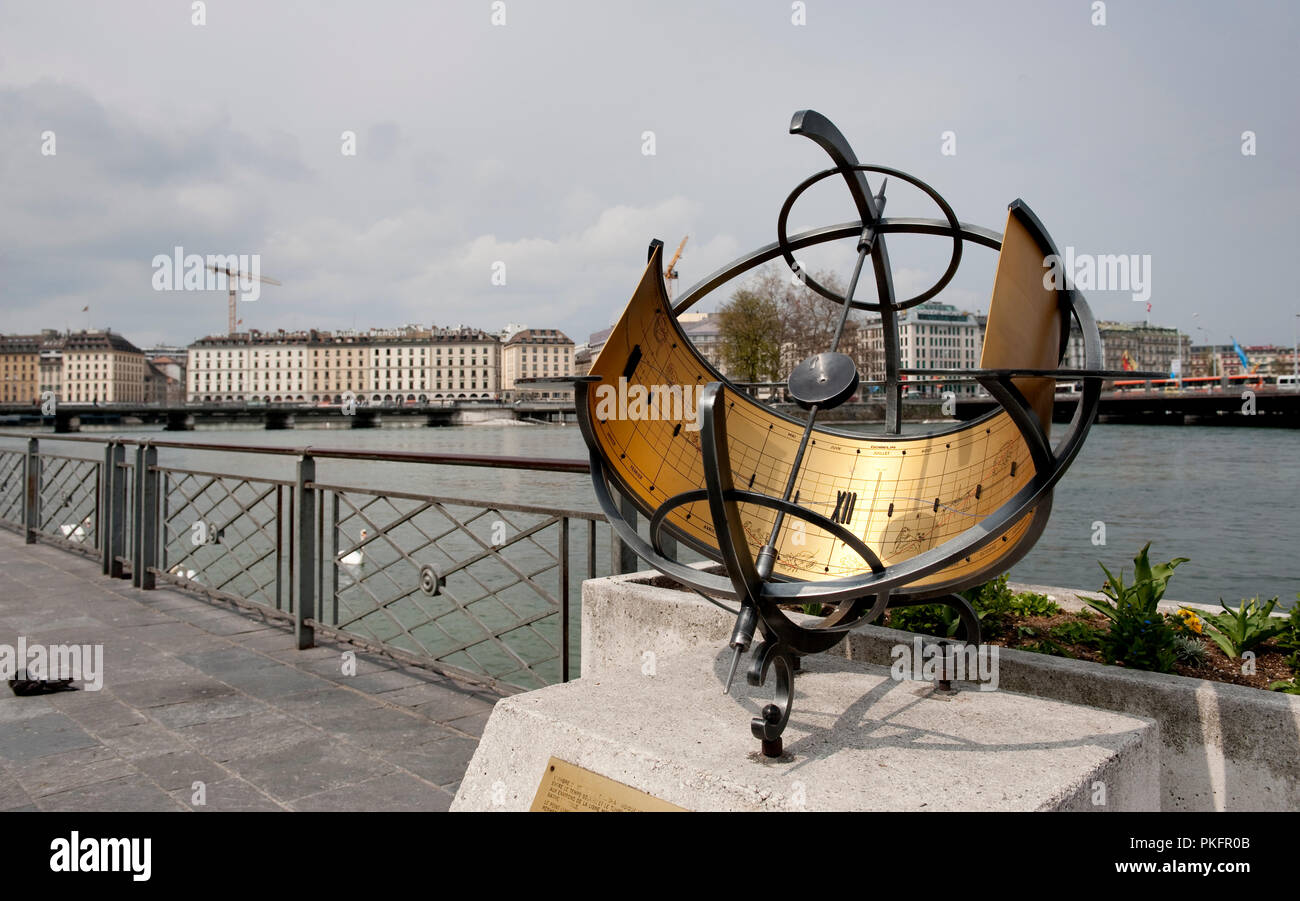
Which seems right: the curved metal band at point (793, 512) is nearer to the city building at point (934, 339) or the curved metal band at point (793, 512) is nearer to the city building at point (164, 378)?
the city building at point (934, 339)

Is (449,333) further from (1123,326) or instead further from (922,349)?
(1123,326)

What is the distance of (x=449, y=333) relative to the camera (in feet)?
414

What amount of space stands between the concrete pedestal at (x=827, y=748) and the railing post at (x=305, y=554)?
2.74 m

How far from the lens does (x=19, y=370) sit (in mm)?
121562

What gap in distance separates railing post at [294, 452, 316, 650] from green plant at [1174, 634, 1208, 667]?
417cm

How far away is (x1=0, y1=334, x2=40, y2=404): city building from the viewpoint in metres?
121

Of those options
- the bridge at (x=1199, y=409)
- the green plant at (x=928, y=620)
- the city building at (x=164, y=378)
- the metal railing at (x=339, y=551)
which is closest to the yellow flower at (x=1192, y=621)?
the green plant at (x=928, y=620)

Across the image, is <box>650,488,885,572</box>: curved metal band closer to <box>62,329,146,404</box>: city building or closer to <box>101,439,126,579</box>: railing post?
<box>101,439,126,579</box>: railing post

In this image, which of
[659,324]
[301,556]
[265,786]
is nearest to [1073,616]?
[659,324]

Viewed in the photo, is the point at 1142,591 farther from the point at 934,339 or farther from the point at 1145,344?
the point at 1145,344

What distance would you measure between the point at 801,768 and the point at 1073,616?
Result: 1774 millimetres

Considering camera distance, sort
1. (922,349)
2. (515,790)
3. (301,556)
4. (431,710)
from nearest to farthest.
→ (515,790)
(431,710)
(301,556)
(922,349)

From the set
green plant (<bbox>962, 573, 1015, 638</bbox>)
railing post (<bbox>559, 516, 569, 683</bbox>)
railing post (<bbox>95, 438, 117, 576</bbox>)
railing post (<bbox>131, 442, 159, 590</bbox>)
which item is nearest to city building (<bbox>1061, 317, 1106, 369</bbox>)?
green plant (<bbox>962, 573, 1015, 638</bbox>)
